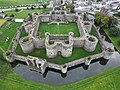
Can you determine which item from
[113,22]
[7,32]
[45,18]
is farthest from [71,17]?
[7,32]

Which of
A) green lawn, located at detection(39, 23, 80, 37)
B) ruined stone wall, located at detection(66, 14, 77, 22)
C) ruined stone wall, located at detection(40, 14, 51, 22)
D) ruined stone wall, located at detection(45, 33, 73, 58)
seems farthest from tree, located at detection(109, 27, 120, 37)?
ruined stone wall, located at detection(40, 14, 51, 22)

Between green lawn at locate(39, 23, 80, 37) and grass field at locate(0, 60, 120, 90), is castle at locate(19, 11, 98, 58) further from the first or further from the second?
grass field at locate(0, 60, 120, 90)

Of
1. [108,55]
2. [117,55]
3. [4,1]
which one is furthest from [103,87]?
[4,1]

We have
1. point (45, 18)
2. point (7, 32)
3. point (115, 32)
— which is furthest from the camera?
point (45, 18)

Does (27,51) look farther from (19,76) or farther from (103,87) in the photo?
(103,87)

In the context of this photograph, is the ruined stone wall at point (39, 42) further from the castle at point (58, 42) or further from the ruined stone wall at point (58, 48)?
the ruined stone wall at point (58, 48)

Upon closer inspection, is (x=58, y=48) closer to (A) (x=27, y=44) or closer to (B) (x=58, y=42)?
(B) (x=58, y=42)
